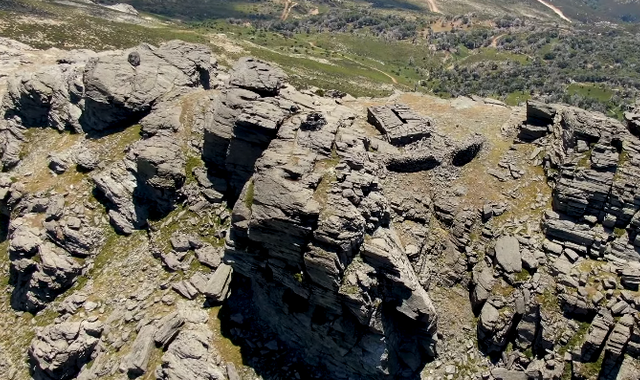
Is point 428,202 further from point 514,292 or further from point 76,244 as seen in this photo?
point 76,244

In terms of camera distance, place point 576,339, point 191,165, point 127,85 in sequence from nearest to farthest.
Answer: point 576,339, point 191,165, point 127,85

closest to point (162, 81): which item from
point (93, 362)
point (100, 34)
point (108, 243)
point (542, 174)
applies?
point (108, 243)

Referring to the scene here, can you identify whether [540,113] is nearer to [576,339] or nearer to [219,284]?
[576,339]

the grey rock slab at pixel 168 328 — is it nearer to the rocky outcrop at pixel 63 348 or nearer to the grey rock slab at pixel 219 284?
the grey rock slab at pixel 219 284

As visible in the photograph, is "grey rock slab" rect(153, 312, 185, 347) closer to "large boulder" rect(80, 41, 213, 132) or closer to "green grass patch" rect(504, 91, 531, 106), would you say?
"large boulder" rect(80, 41, 213, 132)

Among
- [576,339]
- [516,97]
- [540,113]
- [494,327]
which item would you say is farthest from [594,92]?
[494,327]

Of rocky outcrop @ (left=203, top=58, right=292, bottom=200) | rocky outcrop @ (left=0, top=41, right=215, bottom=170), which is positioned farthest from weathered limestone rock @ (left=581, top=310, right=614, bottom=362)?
rocky outcrop @ (left=0, top=41, right=215, bottom=170)
